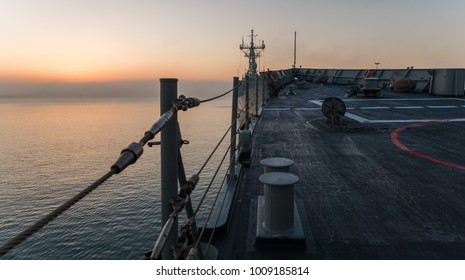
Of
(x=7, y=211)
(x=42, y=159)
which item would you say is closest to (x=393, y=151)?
(x=7, y=211)

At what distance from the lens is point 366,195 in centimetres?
489

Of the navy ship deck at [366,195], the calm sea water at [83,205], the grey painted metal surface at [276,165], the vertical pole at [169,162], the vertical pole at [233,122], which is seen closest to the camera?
the vertical pole at [169,162]

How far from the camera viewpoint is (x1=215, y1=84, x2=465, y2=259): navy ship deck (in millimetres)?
3451

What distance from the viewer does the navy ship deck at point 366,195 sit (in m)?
3.45

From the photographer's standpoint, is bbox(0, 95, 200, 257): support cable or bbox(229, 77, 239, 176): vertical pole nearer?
bbox(0, 95, 200, 257): support cable

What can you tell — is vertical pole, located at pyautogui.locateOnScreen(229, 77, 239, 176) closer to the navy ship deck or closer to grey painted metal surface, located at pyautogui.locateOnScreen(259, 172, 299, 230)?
the navy ship deck

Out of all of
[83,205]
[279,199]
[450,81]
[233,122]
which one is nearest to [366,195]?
[279,199]

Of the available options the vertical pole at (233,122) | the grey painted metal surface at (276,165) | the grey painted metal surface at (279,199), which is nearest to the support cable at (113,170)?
the grey painted metal surface at (279,199)

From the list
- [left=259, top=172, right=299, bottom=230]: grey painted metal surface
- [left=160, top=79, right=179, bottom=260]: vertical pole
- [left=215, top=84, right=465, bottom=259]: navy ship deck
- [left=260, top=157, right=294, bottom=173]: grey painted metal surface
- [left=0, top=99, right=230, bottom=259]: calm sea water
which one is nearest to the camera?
[left=160, top=79, right=179, bottom=260]: vertical pole

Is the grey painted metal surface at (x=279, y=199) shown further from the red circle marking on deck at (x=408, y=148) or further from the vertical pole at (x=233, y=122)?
the red circle marking on deck at (x=408, y=148)

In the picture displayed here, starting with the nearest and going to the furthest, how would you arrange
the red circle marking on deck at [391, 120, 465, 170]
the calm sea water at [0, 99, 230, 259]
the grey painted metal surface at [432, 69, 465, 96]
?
1. the red circle marking on deck at [391, 120, 465, 170]
2. the grey painted metal surface at [432, 69, 465, 96]
3. the calm sea water at [0, 99, 230, 259]

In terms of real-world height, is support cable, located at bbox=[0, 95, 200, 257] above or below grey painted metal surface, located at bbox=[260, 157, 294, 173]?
above

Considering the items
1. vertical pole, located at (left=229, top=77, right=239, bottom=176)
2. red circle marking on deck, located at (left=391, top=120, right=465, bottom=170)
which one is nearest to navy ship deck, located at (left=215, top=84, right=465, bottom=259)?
red circle marking on deck, located at (left=391, top=120, right=465, bottom=170)

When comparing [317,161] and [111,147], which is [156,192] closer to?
[317,161]
